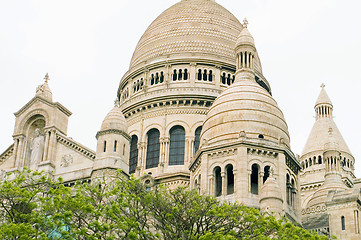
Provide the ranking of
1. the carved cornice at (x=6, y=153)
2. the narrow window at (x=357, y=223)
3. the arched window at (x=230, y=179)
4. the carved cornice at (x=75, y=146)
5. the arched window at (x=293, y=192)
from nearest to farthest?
the narrow window at (x=357, y=223), the carved cornice at (x=75, y=146), the arched window at (x=230, y=179), the arched window at (x=293, y=192), the carved cornice at (x=6, y=153)

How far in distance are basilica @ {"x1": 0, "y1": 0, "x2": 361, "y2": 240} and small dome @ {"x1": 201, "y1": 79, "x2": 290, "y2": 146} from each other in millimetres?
79

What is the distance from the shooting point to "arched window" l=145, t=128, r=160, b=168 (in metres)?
65.3

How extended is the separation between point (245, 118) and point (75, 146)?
11675 mm

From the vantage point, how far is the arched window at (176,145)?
64438 mm

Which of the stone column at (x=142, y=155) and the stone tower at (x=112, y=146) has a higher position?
the stone column at (x=142, y=155)

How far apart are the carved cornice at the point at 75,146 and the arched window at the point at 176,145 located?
13.8 meters

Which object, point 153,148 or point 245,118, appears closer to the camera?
point 245,118

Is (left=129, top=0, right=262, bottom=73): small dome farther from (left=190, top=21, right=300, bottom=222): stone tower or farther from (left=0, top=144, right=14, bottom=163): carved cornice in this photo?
(left=0, top=144, right=14, bottom=163): carved cornice

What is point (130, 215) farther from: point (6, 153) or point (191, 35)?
point (191, 35)

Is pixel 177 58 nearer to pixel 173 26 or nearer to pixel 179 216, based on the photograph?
pixel 173 26

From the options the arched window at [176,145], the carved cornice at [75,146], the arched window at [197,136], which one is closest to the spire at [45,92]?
the carved cornice at [75,146]

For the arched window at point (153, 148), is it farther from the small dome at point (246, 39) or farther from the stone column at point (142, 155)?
the small dome at point (246, 39)

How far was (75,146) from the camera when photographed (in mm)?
51844

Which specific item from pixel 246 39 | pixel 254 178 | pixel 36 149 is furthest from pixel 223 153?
pixel 36 149
